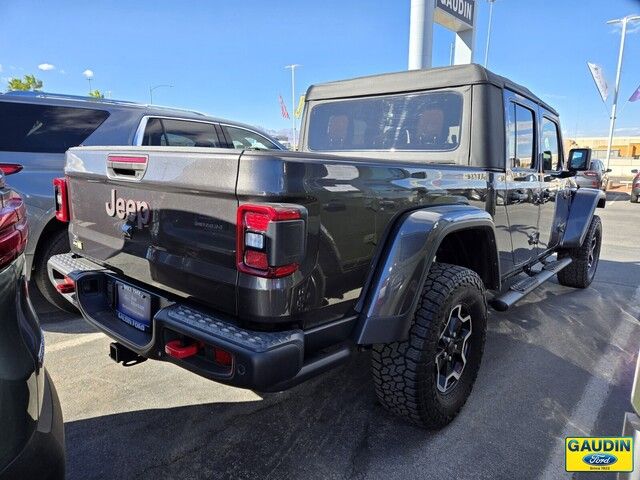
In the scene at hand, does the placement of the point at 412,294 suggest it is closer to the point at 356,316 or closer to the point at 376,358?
the point at 356,316

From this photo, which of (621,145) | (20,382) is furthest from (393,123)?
(621,145)

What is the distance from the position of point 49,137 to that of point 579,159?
5.08m

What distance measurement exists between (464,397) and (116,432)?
201cm

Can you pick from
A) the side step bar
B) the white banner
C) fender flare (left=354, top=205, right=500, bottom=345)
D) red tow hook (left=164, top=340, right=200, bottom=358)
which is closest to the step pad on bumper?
red tow hook (left=164, top=340, right=200, bottom=358)

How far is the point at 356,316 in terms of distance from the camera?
2080mm

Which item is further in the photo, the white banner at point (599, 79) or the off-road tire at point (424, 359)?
the white banner at point (599, 79)

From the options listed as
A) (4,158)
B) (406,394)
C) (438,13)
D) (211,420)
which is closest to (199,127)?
(4,158)

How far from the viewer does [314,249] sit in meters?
1.79

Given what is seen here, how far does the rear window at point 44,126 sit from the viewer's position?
376 centimetres

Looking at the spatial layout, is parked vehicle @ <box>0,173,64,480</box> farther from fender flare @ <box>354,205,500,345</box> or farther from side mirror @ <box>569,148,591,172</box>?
side mirror @ <box>569,148,591,172</box>

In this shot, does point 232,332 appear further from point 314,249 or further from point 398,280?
point 398,280

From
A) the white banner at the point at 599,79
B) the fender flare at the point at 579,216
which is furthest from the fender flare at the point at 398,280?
the white banner at the point at 599,79

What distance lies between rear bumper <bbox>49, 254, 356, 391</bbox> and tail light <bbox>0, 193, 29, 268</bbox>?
0.62 meters

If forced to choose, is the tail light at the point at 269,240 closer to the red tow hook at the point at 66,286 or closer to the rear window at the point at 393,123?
the red tow hook at the point at 66,286
